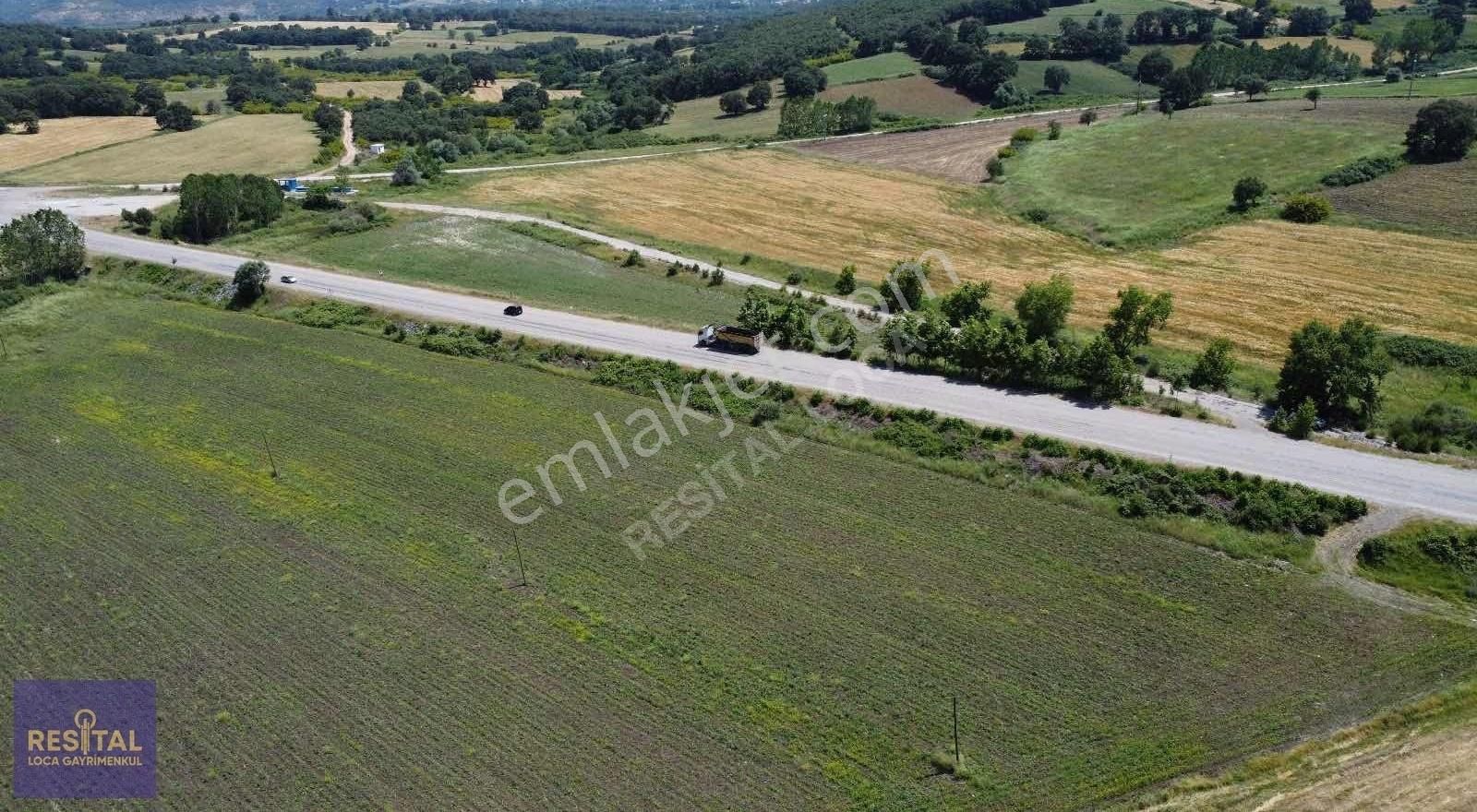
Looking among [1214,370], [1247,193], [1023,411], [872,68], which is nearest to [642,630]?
[1023,411]

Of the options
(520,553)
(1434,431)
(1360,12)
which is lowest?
(520,553)

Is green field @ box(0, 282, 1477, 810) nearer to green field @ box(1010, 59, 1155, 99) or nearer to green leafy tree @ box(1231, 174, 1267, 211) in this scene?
green leafy tree @ box(1231, 174, 1267, 211)

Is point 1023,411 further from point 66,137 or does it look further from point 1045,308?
point 66,137

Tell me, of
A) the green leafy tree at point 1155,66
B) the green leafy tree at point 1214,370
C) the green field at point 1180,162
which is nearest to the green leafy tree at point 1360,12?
the green leafy tree at point 1155,66

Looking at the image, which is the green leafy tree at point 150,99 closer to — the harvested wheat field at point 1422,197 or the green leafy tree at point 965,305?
the green leafy tree at point 965,305

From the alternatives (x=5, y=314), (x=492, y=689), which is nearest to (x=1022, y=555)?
(x=492, y=689)

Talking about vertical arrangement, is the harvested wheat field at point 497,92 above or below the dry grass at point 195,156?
above

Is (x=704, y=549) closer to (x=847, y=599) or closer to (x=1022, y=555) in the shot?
(x=847, y=599)
